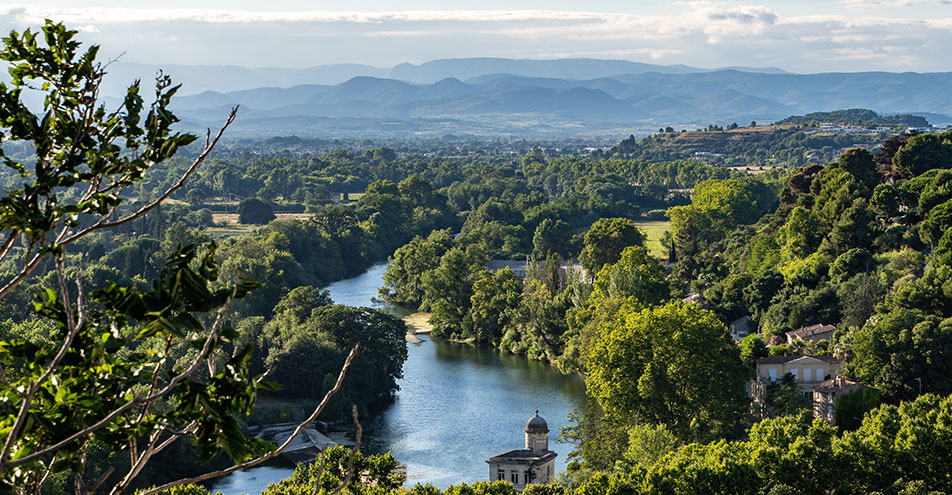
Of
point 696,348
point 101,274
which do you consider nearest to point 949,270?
point 696,348

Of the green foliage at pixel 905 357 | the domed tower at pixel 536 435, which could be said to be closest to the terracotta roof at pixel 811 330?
the green foliage at pixel 905 357

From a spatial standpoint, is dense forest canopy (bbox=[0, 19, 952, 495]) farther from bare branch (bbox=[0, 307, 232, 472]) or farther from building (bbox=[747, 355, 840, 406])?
building (bbox=[747, 355, 840, 406])

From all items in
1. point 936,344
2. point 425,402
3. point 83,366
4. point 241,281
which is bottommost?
point 425,402

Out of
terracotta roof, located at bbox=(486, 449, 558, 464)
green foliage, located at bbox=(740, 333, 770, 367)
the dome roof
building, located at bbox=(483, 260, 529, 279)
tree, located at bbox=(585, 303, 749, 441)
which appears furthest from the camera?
building, located at bbox=(483, 260, 529, 279)

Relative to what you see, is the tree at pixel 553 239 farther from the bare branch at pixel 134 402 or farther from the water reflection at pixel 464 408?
the bare branch at pixel 134 402

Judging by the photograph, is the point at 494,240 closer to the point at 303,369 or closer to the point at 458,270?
the point at 458,270

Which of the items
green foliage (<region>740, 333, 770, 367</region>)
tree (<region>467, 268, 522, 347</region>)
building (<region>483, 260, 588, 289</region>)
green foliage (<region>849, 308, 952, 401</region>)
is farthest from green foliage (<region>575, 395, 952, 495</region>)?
building (<region>483, 260, 588, 289</region>)
